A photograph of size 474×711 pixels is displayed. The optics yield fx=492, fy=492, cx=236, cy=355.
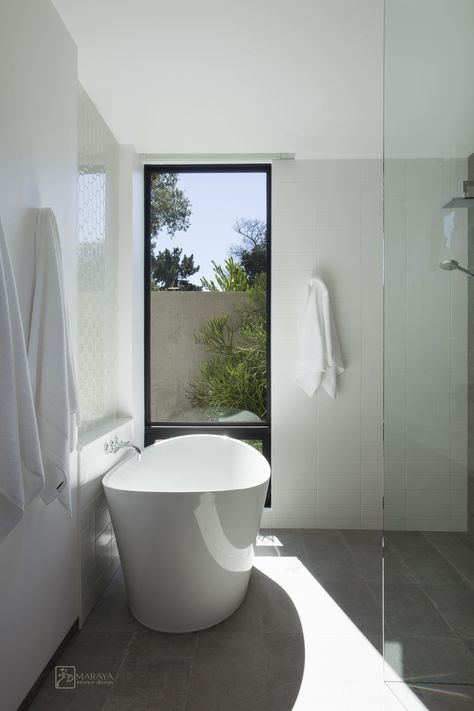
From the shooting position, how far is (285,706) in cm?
193

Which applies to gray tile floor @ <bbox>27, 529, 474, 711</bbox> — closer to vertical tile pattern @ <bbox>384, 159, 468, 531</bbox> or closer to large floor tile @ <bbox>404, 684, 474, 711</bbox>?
large floor tile @ <bbox>404, 684, 474, 711</bbox>

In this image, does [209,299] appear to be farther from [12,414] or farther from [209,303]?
[12,414]

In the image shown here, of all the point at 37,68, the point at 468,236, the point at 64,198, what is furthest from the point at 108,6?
the point at 468,236

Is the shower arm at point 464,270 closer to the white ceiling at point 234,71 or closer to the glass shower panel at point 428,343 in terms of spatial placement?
the glass shower panel at point 428,343

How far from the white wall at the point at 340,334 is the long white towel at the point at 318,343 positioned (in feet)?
0.32

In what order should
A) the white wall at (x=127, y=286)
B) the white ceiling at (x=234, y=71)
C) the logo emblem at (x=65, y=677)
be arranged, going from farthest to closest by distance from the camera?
the white wall at (x=127, y=286) < the white ceiling at (x=234, y=71) < the logo emblem at (x=65, y=677)

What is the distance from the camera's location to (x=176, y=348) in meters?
4.05

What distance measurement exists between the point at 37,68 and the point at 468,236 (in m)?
1.86

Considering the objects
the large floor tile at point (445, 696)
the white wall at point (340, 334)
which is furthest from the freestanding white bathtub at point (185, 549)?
the white wall at point (340, 334)

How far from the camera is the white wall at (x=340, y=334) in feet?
12.7

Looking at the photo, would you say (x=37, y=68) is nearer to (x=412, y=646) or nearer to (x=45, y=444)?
(x=45, y=444)

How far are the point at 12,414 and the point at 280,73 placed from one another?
2280 millimetres

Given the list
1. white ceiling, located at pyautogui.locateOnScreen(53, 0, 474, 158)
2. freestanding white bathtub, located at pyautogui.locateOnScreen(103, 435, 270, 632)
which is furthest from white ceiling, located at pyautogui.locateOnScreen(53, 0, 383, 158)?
freestanding white bathtub, located at pyautogui.locateOnScreen(103, 435, 270, 632)

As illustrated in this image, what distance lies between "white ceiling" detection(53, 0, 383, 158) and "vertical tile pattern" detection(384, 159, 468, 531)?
1026 millimetres
